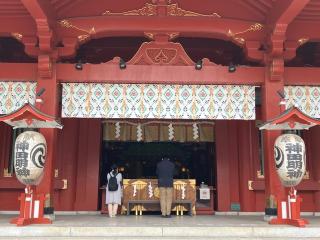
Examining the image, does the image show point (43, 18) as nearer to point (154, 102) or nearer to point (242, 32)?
point (154, 102)

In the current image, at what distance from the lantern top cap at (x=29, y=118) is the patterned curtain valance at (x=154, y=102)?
0.68 meters

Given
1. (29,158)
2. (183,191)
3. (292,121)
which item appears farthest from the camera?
(183,191)

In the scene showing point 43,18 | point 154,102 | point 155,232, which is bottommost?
point 155,232

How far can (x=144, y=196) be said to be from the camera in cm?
997

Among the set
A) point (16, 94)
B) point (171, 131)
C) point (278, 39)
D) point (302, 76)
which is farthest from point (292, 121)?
point (16, 94)

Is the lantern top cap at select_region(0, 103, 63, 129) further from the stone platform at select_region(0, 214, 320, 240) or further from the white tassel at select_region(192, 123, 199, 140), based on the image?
the white tassel at select_region(192, 123, 199, 140)

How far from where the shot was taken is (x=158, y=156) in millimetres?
12719

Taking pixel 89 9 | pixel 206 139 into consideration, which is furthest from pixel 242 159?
pixel 89 9

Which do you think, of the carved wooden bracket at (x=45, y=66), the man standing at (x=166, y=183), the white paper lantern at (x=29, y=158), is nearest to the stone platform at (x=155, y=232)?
the white paper lantern at (x=29, y=158)

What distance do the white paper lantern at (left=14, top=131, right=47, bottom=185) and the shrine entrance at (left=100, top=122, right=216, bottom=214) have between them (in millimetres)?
3041

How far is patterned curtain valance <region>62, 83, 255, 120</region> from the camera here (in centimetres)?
821

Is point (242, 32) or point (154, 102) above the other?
point (242, 32)

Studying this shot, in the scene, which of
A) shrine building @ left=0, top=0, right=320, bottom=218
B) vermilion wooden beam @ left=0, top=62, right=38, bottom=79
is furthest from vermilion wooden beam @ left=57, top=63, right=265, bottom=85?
vermilion wooden beam @ left=0, top=62, right=38, bottom=79

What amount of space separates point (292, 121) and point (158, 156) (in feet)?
19.6
